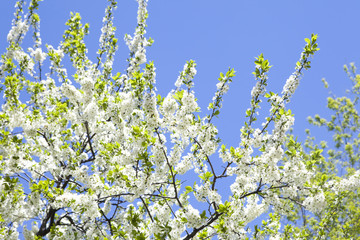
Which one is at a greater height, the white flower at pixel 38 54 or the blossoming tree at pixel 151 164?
the white flower at pixel 38 54

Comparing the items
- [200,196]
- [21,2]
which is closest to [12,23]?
[21,2]

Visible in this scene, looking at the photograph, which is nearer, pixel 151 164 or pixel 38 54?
pixel 151 164

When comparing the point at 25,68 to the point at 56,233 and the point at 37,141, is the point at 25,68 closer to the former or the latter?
the point at 37,141

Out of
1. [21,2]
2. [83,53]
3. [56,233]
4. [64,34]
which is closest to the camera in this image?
[56,233]

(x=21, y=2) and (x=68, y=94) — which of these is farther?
(x=21, y=2)

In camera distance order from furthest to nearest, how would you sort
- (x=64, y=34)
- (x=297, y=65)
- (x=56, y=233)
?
(x=64, y=34)
(x=56, y=233)
(x=297, y=65)

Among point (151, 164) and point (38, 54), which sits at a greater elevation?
point (38, 54)

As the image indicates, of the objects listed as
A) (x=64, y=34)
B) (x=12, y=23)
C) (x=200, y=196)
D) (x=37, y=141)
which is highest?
(x=12, y=23)

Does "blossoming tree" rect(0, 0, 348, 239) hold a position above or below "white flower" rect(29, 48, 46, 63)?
below

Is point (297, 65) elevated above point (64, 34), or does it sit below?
below

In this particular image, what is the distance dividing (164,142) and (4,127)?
3.25m

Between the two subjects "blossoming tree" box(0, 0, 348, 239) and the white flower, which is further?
the white flower

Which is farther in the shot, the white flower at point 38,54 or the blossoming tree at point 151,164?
the white flower at point 38,54

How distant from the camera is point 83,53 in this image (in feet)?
25.6
